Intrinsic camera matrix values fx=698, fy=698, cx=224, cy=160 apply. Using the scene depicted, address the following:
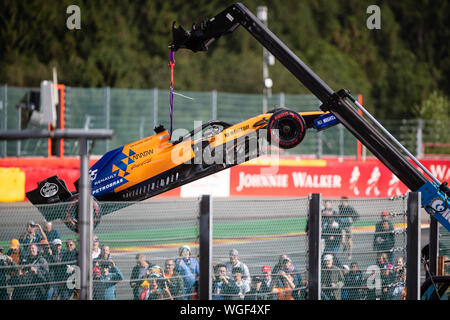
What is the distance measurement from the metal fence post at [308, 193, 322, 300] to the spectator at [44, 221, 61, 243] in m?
2.26

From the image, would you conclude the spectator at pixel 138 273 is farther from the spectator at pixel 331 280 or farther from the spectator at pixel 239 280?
the spectator at pixel 331 280

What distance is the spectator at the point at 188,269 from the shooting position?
5949mm

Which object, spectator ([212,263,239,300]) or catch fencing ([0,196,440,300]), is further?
spectator ([212,263,239,300])

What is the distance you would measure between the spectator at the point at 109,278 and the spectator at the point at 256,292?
46.6 inches

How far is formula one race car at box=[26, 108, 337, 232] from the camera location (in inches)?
280

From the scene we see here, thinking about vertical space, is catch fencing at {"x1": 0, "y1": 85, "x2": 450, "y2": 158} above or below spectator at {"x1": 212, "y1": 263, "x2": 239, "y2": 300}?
above

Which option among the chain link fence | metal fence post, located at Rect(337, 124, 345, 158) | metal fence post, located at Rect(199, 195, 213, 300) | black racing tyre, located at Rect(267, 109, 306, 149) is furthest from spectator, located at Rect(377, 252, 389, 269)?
metal fence post, located at Rect(337, 124, 345, 158)

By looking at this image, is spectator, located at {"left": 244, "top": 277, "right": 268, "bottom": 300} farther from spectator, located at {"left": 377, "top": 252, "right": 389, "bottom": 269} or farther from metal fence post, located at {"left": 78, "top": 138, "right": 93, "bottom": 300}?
metal fence post, located at {"left": 78, "top": 138, "right": 93, "bottom": 300}

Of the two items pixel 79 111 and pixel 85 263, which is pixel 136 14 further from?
pixel 85 263

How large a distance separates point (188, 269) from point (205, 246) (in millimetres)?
252

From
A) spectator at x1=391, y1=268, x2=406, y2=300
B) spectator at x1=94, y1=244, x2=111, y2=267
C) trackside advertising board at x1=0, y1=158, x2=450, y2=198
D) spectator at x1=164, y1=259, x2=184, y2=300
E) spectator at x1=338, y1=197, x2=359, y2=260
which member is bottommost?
spectator at x1=391, y1=268, x2=406, y2=300

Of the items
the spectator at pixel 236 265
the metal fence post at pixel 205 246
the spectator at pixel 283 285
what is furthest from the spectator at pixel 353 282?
the metal fence post at pixel 205 246

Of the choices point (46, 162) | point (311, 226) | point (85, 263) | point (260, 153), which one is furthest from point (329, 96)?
point (46, 162)

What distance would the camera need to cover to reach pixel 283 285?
6.38 metres
